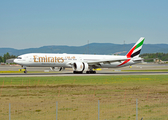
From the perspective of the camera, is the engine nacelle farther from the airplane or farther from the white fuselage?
the white fuselage

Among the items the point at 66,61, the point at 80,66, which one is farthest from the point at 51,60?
the point at 80,66

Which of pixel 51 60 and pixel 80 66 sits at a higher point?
pixel 51 60

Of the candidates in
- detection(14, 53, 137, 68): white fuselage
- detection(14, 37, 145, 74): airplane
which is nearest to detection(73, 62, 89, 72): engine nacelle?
detection(14, 37, 145, 74): airplane

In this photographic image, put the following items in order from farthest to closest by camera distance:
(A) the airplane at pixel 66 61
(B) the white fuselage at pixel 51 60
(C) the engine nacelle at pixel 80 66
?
(C) the engine nacelle at pixel 80 66, (A) the airplane at pixel 66 61, (B) the white fuselage at pixel 51 60

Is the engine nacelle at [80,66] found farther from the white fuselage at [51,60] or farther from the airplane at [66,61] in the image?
the white fuselage at [51,60]

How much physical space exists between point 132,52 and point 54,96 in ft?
169

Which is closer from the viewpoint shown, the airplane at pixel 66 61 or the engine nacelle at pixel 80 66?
the airplane at pixel 66 61

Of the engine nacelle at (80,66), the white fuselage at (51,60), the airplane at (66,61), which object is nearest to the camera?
the white fuselage at (51,60)

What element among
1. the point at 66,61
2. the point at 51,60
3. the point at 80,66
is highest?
the point at 51,60

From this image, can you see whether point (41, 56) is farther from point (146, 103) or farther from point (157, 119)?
point (157, 119)

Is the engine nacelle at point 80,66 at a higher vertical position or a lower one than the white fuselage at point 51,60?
lower

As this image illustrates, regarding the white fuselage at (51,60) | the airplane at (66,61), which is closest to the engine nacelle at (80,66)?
the airplane at (66,61)

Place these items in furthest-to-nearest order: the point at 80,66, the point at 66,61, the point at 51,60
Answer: the point at 66,61 < the point at 80,66 < the point at 51,60

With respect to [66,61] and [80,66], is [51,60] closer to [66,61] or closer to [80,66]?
[66,61]
